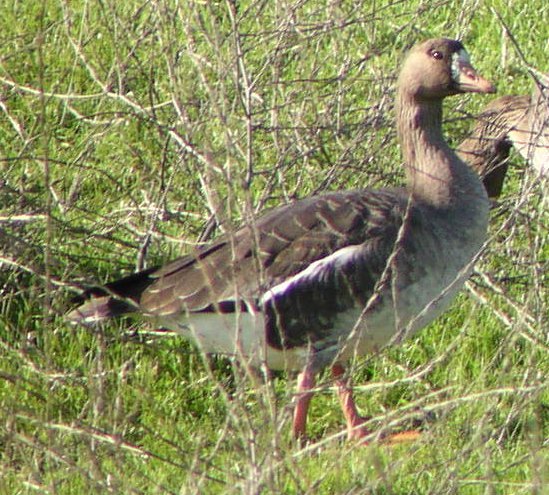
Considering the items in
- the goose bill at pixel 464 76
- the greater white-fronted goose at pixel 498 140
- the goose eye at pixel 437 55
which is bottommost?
the greater white-fronted goose at pixel 498 140

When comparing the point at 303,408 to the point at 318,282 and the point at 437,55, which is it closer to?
the point at 318,282

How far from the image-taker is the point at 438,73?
5.95m

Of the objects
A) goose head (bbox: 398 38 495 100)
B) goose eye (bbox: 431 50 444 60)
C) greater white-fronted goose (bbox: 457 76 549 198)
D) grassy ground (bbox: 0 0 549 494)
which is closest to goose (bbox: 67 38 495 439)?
grassy ground (bbox: 0 0 549 494)

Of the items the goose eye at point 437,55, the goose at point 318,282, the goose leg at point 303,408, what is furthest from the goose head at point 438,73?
the goose leg at point 303,408

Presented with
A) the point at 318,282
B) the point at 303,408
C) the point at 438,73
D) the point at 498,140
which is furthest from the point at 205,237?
the point at 498,140

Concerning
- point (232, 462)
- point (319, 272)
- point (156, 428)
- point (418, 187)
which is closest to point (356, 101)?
point (418, 187)

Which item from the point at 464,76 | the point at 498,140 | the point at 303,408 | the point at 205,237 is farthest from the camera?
the point at 498,140

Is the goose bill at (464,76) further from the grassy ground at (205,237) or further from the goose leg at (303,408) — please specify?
the goose leg at (303,408)

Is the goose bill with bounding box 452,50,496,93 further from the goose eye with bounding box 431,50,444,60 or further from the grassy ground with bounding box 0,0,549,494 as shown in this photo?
the grassy ground with bounding box 0,0,549,494

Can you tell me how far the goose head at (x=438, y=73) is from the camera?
5.95 m

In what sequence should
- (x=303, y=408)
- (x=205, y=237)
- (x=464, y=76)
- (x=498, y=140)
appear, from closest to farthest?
(x=303, y=408), (x=464, y=76), (x=205, y=237), (x=498, y=140)

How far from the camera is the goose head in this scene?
5.95 m

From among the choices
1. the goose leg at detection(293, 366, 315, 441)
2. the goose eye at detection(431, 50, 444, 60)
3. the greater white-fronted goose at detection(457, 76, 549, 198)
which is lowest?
the goose leg at detection(293, 366, 315, 441)

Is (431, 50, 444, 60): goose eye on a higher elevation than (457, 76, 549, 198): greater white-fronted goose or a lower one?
higher
